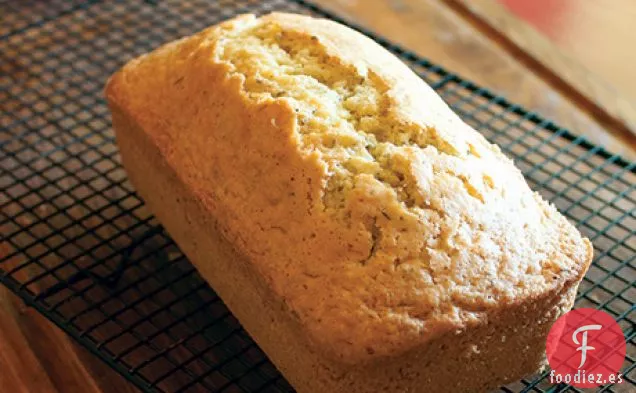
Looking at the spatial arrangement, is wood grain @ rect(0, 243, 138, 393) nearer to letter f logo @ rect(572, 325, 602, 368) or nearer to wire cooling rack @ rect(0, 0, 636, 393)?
wire cooling rack @ rect(0, 0, 636, 393)

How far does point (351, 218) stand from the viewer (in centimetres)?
118

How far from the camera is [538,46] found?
2.24 metres

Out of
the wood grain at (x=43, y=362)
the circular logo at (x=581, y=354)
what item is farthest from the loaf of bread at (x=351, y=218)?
the wood grain at (x=43, y=362)

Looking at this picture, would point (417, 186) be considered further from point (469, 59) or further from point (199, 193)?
point (469, 59)

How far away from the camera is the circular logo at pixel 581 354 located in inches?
51.0

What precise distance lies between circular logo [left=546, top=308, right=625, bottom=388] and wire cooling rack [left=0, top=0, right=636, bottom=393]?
30 millimetres

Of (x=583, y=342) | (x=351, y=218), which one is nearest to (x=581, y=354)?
(x=583, y=342)

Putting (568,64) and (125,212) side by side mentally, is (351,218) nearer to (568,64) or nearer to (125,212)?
(125,212)

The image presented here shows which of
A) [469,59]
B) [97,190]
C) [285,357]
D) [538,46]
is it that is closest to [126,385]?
[285,357]

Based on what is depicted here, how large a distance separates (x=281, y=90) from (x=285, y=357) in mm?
457

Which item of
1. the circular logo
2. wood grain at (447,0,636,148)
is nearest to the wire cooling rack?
the circular logo

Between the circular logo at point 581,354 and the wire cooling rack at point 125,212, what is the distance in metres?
0.03

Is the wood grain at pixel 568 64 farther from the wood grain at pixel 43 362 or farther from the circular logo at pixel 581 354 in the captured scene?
the wood grain at pixel 43 362

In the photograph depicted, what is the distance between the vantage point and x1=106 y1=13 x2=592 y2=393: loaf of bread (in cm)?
112
